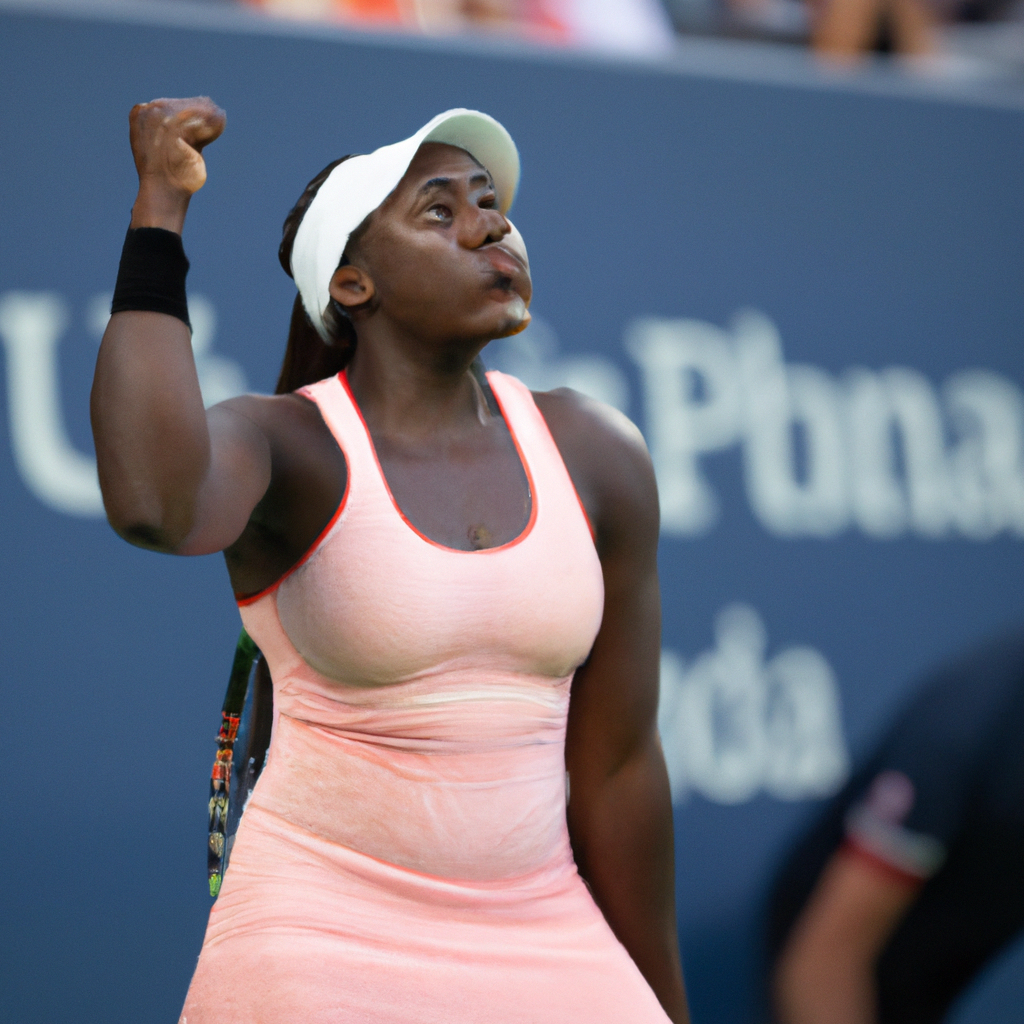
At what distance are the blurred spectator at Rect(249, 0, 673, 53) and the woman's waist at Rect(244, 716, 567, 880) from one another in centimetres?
222

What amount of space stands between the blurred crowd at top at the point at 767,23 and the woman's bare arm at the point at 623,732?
2217 mm

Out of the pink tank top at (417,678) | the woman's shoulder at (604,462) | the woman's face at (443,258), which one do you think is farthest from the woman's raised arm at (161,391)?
the woman's shoulder at (604,462)

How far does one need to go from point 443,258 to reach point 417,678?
43 centimetres

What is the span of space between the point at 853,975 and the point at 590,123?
220cm

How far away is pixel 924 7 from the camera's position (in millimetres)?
4109

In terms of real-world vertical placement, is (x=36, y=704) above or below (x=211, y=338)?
below

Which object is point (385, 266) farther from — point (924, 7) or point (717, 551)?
point (924, 7)

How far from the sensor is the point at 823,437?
3.32 metres

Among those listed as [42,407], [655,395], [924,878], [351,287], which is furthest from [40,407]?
[924,878]

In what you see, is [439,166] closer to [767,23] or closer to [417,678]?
[417,678]

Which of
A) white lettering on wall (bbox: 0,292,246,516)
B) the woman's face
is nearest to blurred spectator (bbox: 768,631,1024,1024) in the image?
the woman's face

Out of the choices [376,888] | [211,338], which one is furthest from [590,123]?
[376,888]

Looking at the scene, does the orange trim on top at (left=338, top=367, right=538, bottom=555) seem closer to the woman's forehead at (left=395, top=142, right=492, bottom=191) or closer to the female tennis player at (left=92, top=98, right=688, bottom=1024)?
the female tennis player at (left=92, top=98, right=688, bottom=1024)

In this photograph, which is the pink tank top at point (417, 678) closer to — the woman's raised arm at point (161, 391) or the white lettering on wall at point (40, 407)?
the woman's raised arm at point (161, 391)
